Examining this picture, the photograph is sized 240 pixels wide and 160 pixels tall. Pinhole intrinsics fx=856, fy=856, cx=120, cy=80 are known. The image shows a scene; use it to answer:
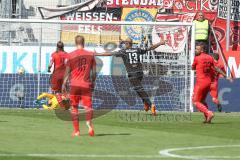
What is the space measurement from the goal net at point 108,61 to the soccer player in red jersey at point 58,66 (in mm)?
792

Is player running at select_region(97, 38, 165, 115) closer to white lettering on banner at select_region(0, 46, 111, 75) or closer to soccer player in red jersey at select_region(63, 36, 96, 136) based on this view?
white lettering on banner at select_region(0, 46, 111, 75)

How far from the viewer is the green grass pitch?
13.0m

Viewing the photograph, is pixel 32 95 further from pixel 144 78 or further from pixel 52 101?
pixel 144 78

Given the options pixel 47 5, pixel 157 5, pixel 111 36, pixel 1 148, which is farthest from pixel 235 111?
pixel 1 148

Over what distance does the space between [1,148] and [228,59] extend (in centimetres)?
1678

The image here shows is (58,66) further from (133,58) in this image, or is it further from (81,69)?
(81,69)

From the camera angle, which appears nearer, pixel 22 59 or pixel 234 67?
pixel 22 59

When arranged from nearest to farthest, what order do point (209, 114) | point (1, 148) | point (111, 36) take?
point (1, 148), point (209, 114), point (111, 36)

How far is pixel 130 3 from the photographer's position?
35469 mm

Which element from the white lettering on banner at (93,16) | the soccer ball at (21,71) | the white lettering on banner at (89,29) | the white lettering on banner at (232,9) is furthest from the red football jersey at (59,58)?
the white lettering on banner at (232,9)

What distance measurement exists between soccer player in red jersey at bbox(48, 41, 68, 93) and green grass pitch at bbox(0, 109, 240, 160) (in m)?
3.87

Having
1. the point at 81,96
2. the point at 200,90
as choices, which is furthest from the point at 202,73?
the point at 81,96

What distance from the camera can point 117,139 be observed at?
15656 mm

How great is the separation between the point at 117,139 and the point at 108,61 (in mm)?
12355
